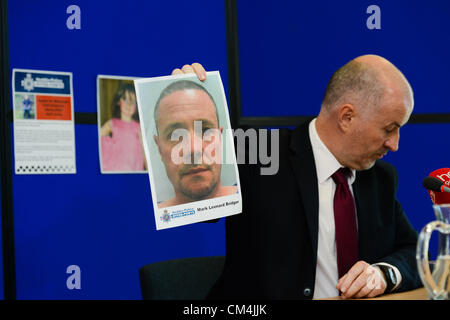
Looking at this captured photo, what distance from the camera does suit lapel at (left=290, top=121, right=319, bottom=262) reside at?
150 centimetres

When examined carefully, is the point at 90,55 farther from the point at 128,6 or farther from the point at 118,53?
the point at 128,6

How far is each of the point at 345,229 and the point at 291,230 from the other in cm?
16

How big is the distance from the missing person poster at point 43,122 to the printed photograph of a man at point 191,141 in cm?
90

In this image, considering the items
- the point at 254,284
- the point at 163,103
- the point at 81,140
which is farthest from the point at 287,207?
the point at 81,140

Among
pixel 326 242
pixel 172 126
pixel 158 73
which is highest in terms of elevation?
pixel 158 73

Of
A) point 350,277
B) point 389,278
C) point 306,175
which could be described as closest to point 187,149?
point 306,175

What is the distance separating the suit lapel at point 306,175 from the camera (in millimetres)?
1504

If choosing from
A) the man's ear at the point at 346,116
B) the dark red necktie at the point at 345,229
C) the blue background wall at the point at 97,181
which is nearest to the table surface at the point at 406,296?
the dark red necktie at the point at 345,229

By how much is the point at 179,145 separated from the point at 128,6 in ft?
3.75

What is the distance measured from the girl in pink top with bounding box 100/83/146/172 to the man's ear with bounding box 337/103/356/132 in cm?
96

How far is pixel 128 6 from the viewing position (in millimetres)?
2227

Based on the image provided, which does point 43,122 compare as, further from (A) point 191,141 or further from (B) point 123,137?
(A) point 191,141

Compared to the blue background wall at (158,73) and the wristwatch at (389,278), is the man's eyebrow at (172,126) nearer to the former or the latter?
the wristwatch at (389,278)

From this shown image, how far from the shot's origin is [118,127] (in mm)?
2184
